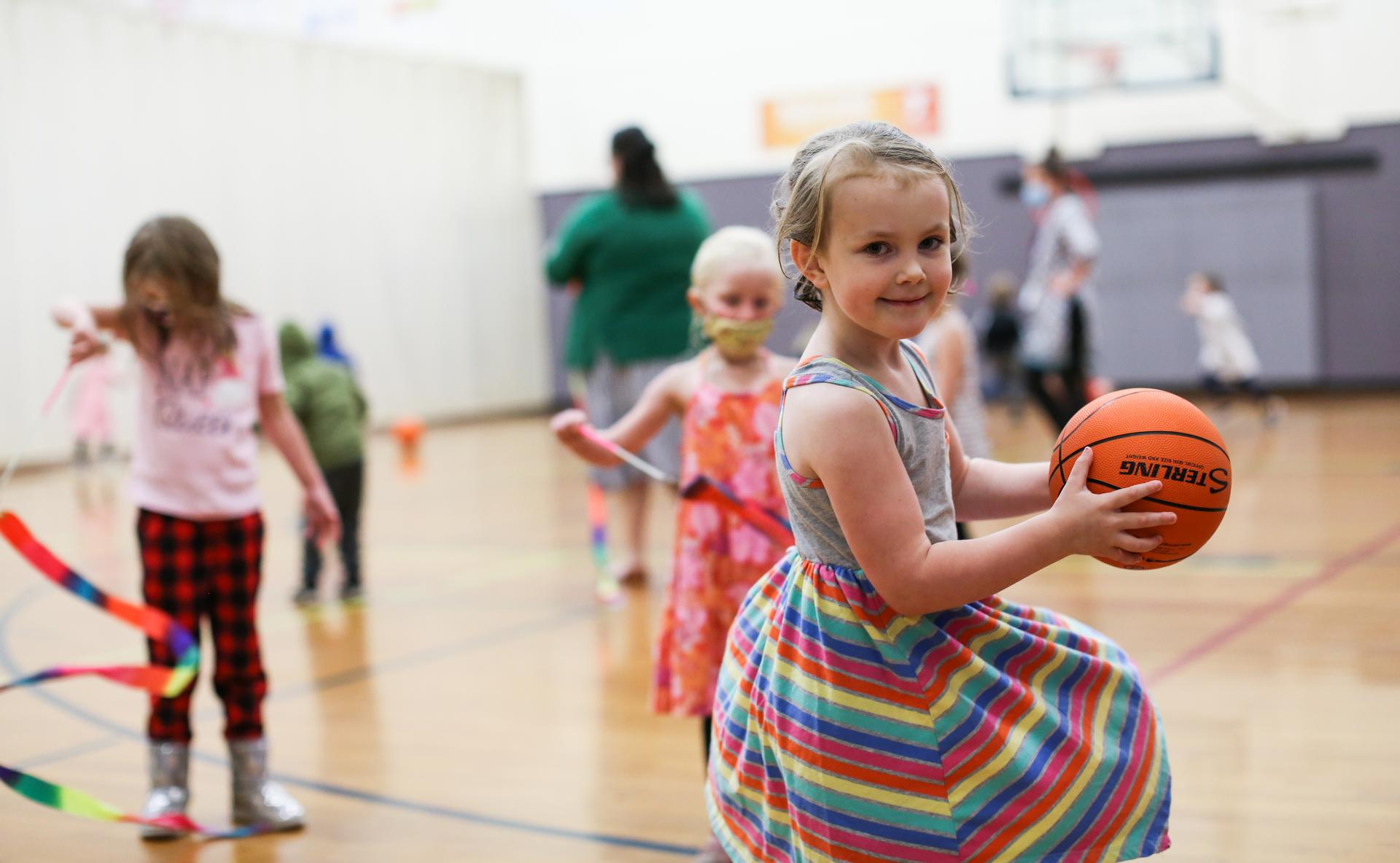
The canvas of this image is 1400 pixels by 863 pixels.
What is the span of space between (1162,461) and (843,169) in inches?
18.9

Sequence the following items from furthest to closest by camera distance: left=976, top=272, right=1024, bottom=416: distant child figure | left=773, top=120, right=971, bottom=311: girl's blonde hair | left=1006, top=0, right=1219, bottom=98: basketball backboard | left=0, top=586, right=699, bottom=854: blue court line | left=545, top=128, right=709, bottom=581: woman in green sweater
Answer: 1. left=976, top=272, right=1024, bottom=416: distant child figure
2. left=1006, top=0, right=1219, bottom=98: basketball backboard
3. left=545, top=128, right=709, bottom=581: woman in green sweater
4. left=0, top=586, right=699, bottom=854: blue court line
5. left=773, top=120, right=971, bottom=311: girl's blonde hair

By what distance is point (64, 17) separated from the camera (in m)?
12.4

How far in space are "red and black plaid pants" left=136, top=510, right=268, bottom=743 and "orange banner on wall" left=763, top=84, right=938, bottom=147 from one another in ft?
39.6

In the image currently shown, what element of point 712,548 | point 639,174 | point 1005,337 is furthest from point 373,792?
point 1005,337

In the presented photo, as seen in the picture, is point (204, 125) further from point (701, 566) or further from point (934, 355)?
point (701, 566)

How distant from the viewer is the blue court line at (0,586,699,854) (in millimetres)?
2875

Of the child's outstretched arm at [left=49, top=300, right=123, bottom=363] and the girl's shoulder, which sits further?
the girl's shoulder

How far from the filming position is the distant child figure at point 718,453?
9.14ft

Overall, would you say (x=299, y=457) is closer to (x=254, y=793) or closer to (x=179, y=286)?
(x=179, y=286)

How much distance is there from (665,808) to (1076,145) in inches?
494

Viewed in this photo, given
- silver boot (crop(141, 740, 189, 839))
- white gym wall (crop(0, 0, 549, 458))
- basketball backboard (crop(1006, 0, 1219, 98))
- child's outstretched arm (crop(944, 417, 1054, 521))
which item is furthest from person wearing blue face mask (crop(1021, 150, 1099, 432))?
white gym wall (crop(0, 0, 549, 458))

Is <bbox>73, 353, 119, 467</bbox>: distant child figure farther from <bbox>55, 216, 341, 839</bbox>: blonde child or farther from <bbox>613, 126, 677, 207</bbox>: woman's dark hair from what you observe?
<bbox>55, 216, 341, 839</bbox>: blonde child

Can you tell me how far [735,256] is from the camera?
9.36 ft

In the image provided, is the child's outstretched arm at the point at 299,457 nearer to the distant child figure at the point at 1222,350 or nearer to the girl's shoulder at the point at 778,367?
the girl's shoulder at the point at 778,367
